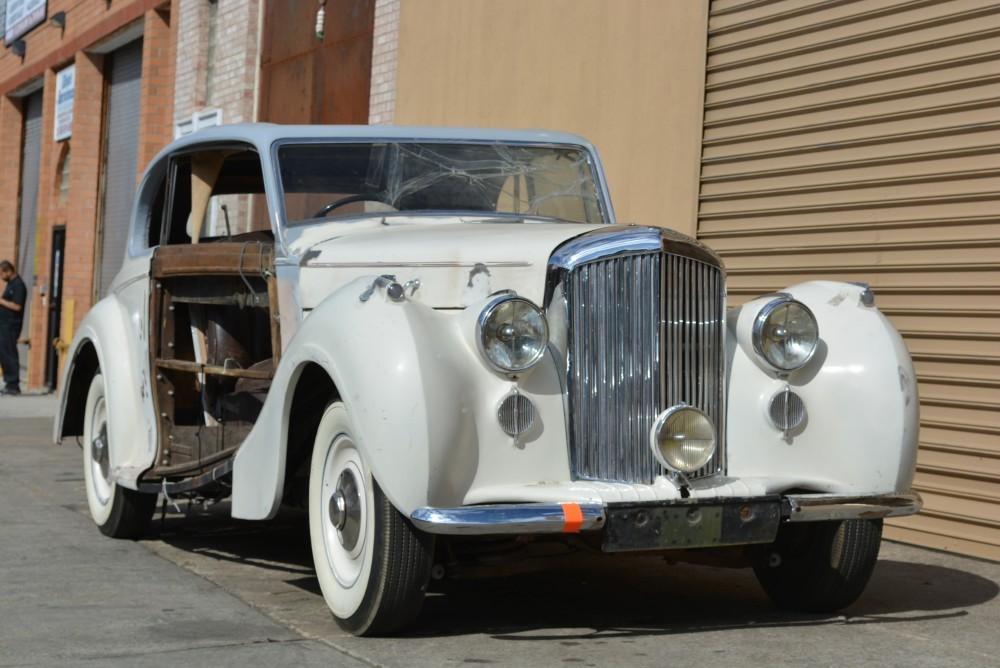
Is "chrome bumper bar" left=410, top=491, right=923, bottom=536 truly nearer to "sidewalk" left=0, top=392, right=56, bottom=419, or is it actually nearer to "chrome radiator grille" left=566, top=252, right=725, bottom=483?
"chrome radiator grille" left=566, top=252, right=725, bottom=483

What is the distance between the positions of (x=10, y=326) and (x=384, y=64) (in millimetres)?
8226

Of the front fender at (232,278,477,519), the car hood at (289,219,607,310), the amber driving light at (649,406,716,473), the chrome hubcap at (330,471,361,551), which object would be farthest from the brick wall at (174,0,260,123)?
the amber driving light at (649,406,716,473)

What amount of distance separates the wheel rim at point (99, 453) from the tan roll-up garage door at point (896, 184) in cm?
357

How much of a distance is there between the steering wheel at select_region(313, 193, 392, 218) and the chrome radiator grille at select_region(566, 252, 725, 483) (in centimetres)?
155

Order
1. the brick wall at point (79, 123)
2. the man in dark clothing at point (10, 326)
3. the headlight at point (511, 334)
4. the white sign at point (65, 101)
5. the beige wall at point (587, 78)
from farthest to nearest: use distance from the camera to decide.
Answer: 1. the white sign at point (65, 101)
2. the man in dark clothing at point (10, 326)
3. the brick wall at point (79, 123)
4. the beige wall at point (587, 78)
5. the headlight at point (511, 334)

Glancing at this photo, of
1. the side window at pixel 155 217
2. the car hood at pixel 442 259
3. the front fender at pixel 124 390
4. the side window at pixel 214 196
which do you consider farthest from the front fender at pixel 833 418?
the side window at pixel 155 217

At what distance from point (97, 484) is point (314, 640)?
2.73m

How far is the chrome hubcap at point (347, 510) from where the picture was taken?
14.8 feet

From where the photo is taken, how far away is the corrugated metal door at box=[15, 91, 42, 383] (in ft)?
69.7

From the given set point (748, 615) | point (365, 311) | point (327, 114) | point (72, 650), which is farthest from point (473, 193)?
point (327, 114)

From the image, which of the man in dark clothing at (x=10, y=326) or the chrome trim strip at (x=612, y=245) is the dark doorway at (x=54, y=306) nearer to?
the man in dark clothing at (x=10, y=326)

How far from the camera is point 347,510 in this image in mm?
4555

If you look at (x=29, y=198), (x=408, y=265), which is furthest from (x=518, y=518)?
(x=29, y=198)

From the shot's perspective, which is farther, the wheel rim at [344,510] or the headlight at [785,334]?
the headlight at [785,334]
